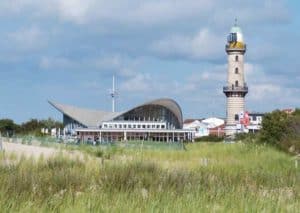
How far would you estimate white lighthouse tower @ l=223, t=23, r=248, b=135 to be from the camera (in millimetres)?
131875

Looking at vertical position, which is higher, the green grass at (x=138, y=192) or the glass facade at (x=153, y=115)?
the glass facade at (x=153, y=115)

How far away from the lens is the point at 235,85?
132375 mm

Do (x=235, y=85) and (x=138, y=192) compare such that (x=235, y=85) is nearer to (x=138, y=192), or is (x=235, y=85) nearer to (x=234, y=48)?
(x=234, y=48)

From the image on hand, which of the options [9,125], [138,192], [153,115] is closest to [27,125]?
[9,125]

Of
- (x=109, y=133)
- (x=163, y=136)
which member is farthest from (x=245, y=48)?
(x=109, y=133)

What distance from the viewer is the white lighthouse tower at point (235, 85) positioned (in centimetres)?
13188

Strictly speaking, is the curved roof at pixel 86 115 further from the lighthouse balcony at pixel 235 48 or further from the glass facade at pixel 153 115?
the lighthouse balcony at pixel 235 48

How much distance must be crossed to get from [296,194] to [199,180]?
2.29 m

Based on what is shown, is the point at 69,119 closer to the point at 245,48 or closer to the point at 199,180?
the point at 245,48

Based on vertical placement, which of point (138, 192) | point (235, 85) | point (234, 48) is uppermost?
point (234, 48)

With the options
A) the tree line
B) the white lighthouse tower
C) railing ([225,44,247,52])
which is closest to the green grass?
the tree line

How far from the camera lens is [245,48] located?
5428 inches

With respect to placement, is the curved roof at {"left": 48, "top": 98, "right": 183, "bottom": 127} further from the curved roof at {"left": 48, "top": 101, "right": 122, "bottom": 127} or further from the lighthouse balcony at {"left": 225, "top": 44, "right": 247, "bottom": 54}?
the lighthouse balcony at {"left": 225, "top": 44, "right": 247, "bottom": 54}

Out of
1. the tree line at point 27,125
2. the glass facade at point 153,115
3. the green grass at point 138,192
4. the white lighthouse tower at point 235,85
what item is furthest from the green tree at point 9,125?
the green grass at point 138,192
